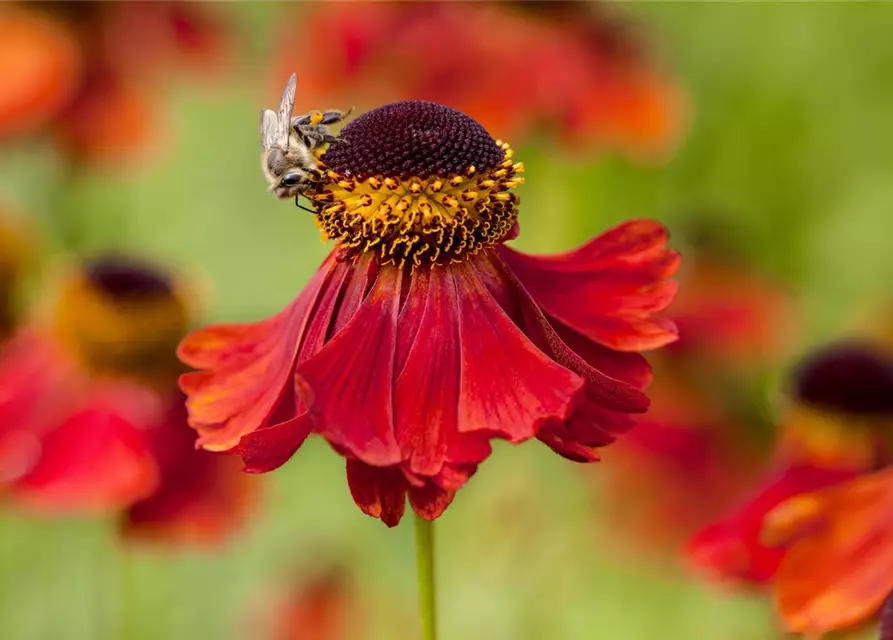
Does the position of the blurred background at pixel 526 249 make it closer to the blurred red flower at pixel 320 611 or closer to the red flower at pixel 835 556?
the blurred red flower at pixel 320 611

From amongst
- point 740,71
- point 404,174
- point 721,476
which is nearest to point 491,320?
point 404,174

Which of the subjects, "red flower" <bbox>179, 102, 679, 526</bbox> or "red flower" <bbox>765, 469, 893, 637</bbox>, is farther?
"red flower" <bbox>765, 469, 893, 637</bbox>

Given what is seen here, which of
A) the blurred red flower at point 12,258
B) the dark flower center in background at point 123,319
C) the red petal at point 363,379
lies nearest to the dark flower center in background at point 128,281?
the dark flower center in background at point 123,319

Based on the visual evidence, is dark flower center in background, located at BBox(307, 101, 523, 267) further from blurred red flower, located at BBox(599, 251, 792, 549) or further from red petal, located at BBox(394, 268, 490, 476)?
blurred red flower, located at BBox(599, 251, 792, 549)

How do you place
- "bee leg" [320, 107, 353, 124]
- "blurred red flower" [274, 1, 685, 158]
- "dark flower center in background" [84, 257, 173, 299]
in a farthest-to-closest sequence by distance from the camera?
"blurred red flower" [274, 1, 685, 158] → "dark flower center in background" [84, 257, 173, 299] → "bee leg" [320, 107, 353, 124]

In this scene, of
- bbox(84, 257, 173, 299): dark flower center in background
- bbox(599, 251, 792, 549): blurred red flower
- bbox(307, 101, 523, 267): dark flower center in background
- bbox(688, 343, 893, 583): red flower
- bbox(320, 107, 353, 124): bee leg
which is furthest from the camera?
bbox(599, 251, 792, 549): blurred red flower

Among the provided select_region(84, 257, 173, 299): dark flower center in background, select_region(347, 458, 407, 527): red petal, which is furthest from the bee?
select_region(84, 257, 173, 299): dark flower center in background
